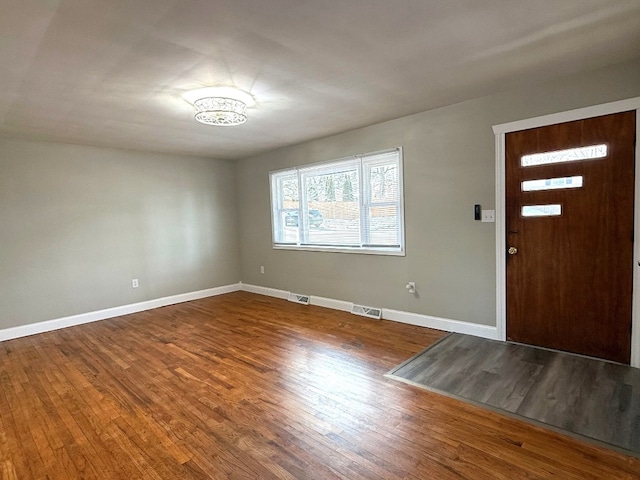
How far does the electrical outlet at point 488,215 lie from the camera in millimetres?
3449

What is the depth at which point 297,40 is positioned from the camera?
2156 millimetres

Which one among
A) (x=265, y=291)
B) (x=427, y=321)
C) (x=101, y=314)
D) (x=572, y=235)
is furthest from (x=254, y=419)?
(x=265, y=291)

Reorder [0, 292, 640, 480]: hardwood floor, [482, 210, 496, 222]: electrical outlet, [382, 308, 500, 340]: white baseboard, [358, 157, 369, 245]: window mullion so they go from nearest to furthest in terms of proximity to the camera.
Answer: [0, 292, 640, 480]: hardwood floor < [482, 210, 496, 222]: electrical outlet < [382, 308, 500, 340]: white baseboard < [358, 157, 369, 245]: window mullion

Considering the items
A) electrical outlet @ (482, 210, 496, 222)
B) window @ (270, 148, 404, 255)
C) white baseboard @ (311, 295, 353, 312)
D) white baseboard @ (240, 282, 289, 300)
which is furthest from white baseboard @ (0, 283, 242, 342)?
electrical outlet @ (482, 210, 496, 222)

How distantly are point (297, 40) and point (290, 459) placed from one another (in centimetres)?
248

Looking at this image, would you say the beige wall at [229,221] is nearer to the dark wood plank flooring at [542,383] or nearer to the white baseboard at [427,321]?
the white baseboard at [427,321]

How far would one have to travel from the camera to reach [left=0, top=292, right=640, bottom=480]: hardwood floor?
6.00ft

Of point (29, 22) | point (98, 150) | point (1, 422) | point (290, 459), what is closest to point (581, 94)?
point (290, 459)

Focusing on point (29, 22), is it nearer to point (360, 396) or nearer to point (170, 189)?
point (360, 396)

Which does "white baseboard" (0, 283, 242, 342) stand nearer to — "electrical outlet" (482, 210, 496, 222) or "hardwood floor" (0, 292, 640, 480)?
"hardwood floor" (0, 292, 640, 480)

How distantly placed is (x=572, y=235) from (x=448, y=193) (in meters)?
1.19

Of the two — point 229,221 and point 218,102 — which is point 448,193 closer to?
point 218,102

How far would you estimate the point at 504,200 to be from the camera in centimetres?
338

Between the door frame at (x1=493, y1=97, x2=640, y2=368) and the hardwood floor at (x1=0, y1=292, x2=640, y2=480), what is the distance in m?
0.79
